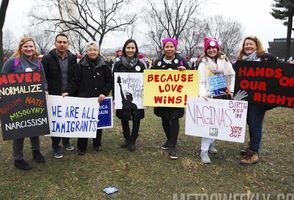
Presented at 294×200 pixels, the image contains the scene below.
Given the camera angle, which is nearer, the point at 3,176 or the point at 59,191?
the point at 59,191

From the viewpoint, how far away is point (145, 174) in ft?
16.8

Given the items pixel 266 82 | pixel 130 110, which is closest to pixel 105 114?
pixel 130 110

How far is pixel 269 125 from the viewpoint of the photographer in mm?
8523

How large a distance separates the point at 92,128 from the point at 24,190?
4.89ft

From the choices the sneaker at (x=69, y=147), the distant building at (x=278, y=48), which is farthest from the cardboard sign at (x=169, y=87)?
the distant building at (x=278, y=48)

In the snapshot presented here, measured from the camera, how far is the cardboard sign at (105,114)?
5.81m

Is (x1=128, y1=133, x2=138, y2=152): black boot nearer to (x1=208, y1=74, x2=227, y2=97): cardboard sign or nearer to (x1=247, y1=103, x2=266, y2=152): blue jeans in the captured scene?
(x1=208, y1=74, x2=227, y2=97): cardboard sign

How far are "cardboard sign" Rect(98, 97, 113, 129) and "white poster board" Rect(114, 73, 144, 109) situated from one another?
14cm

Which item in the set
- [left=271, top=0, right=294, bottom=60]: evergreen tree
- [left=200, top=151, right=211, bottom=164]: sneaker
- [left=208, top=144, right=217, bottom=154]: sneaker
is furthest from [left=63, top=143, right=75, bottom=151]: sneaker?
[left=271, top=0, right=294, bottom=60]: evergreen tree

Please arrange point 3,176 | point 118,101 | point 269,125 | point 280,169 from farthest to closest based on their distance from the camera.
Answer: point 269,125
point 118,101
point 280,169
point 3,176

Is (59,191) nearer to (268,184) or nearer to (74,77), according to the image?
(74,77)

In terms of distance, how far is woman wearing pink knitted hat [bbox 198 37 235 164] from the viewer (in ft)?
17.8

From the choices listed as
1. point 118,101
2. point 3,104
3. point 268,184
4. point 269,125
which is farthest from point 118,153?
point 269,125

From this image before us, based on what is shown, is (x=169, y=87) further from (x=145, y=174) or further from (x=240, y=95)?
(x=145, y=174)
